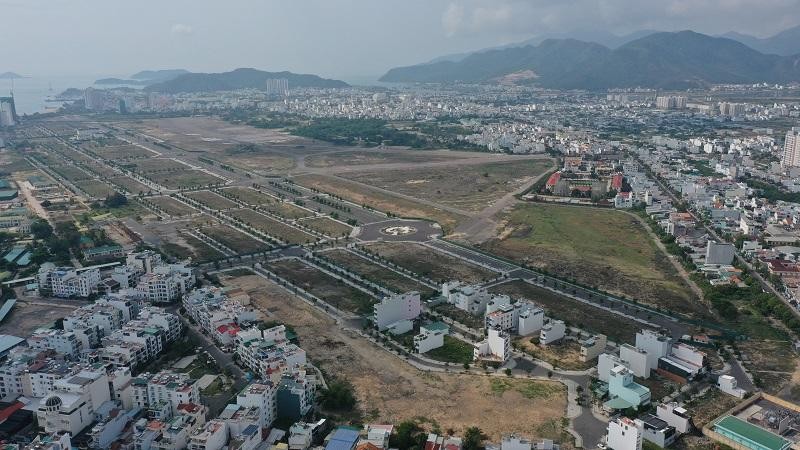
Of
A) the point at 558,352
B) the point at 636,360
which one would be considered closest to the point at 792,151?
the point at 636,360

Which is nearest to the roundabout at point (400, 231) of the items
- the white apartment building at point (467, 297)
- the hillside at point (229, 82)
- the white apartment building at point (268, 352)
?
the white apartment building at point (467, 297)

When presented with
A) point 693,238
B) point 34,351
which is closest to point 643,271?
point 693,238

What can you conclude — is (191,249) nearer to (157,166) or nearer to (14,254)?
(14,254)

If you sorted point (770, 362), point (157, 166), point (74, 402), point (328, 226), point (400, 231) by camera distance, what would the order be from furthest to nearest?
point (157, 166) → point (328, 226) → point (400, 231) → point (770, 362) → point (74, 402)

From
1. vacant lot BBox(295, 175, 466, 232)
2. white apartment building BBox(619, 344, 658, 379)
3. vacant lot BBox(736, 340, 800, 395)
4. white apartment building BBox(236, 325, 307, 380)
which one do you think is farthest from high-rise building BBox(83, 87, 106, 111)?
vacant lot BBox(736, 340, 800, 395)

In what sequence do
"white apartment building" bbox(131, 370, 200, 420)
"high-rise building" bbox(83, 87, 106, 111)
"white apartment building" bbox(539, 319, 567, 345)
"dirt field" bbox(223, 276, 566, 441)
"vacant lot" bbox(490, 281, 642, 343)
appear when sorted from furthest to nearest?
"high-rise building" bbox(83, 87, 106, 111) → "vacant lot" bbox(490, 281, 642, 343) → "white apartment building" bbox(539, 319, 567, 345) → "dirt field" bbox(223, 276, 566, 441) → "white apartment building" bbox(131, 370, 200, 420)

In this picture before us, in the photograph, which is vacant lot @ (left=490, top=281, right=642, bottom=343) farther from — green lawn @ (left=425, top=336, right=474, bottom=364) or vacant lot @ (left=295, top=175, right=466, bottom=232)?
vacant lot @ (left=295, top=175, right=466, bottom=232)

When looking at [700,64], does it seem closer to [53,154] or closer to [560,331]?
[53,154]
